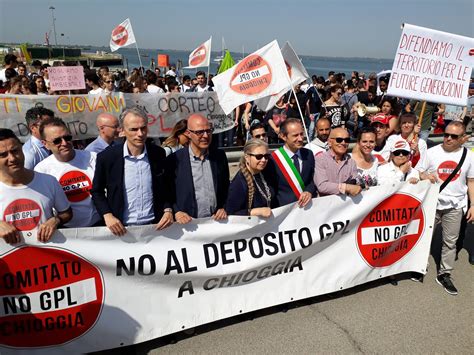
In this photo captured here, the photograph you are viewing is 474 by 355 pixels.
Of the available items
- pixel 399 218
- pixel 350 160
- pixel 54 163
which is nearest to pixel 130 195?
pixel 54 163

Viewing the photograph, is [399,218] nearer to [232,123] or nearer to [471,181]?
[471,181]

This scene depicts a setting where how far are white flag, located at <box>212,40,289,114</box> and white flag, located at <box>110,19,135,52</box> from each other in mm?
6658

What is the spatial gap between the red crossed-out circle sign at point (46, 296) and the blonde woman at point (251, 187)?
128 centimetres

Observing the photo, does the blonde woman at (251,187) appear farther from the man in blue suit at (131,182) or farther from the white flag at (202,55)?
the white flag at (202,55)

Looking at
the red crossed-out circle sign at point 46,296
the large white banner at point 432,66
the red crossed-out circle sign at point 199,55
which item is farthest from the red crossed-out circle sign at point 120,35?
the red crossed-out circle sign at point 46,296

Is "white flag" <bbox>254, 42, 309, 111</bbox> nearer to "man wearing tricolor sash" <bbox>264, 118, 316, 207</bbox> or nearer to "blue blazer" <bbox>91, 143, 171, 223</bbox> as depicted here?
"man wearing tricolor sash" <bbox>264, 118, 316, 207</bbox>

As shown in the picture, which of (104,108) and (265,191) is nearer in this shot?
(265,191)

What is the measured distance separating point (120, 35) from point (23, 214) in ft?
31.5

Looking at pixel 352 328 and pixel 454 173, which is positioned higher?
pixel 454 173

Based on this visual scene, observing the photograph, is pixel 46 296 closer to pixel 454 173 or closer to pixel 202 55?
pixel 454 173

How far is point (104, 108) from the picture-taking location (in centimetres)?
790

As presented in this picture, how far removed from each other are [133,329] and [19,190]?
1.37 m

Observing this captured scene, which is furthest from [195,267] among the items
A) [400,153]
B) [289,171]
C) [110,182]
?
[400,153]

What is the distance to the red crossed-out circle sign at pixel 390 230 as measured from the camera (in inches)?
160
